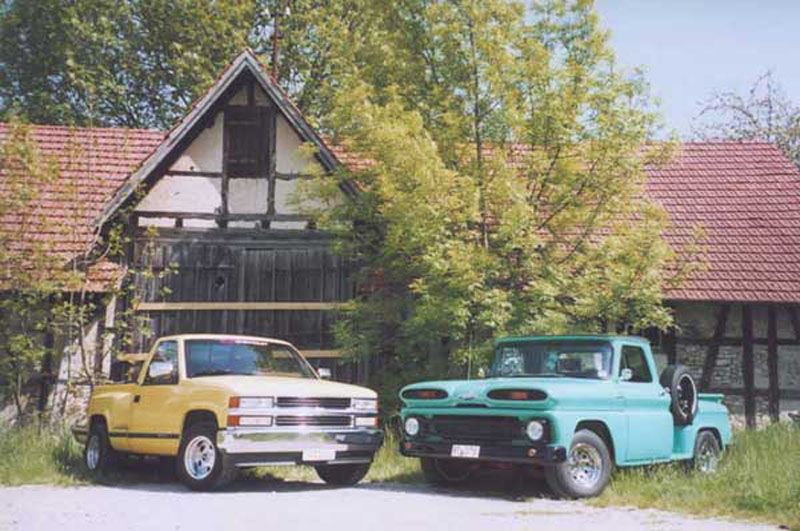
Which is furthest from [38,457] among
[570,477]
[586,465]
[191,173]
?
[586,465]

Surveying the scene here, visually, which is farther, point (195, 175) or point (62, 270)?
point (195, 175)

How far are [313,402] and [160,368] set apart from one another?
1.82 meters

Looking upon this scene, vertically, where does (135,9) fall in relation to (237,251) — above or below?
above

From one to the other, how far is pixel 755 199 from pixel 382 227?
901 cm

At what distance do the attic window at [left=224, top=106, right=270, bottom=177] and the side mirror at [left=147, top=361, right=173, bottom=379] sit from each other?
22.0 ft

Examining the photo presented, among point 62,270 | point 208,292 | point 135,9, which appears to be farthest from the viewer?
point 135,9

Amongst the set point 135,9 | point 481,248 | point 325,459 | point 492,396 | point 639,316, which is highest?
point 135,9

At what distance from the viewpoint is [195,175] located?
56.0 ft

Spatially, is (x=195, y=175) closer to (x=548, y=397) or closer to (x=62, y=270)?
(x=62, y=270)

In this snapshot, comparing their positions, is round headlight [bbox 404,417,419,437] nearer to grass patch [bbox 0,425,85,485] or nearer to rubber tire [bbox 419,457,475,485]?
rubber tire [bbox 419,457,475,485]

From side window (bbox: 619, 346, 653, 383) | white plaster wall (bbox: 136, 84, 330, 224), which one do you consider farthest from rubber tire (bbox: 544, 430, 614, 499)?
white plaster wall (bbox: 136, 84, 330, 224)

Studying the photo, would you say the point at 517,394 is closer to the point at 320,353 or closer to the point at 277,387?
the point at 277,387

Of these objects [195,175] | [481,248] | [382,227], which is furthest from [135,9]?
[481,248]

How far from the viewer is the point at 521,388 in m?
9.86
